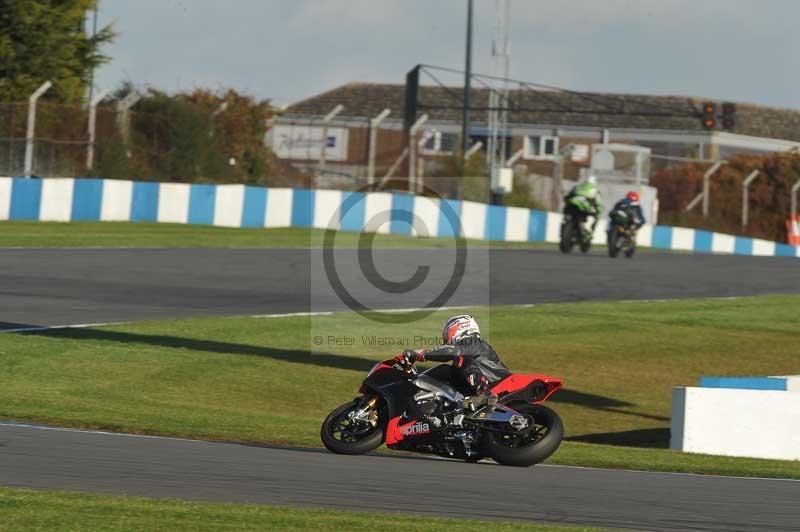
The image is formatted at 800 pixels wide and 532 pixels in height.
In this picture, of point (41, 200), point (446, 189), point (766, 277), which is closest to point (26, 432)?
point (41, 200)

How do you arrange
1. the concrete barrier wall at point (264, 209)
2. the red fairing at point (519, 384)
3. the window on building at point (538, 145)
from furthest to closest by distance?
1. the window on building at point (538, 145)
2. the concrete barrier wall at point (264, 209)
3. the red fairing at point (519, 384)

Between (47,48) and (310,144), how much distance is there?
7570 mm

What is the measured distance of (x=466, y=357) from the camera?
8.99 m

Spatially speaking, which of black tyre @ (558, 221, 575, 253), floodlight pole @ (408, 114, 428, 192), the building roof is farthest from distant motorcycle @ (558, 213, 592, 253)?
the building roof

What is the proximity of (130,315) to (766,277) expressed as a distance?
1604 centimetres

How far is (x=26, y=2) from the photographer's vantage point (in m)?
33.9

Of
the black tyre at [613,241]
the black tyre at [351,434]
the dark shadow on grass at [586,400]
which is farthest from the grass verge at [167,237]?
the black tyre at [351,434]

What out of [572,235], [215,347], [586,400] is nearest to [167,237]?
[572,235]

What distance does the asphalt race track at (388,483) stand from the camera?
7082 millimetres

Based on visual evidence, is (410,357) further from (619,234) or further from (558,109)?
(558,109)

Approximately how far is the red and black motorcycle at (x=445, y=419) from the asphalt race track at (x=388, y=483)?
12 centimetres

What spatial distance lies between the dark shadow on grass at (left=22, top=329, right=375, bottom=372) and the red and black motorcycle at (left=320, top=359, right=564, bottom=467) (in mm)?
5243

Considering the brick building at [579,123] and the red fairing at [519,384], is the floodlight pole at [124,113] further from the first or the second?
Result: the brick building at [579,123]

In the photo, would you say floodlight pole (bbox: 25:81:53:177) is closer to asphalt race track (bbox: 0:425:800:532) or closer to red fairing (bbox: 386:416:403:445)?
asphalt race track (bbox: 0:425:800:532)
